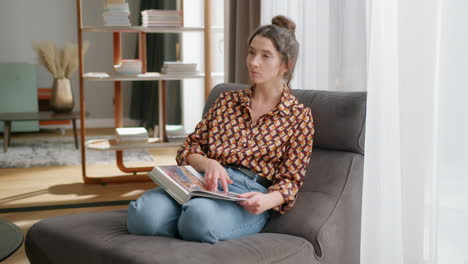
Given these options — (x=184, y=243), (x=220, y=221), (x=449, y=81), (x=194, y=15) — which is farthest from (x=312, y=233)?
(x=194, y=15)

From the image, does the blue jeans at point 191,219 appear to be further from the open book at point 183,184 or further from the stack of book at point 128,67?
the stack of book at point 128,67

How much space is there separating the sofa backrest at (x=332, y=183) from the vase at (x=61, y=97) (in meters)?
3.82

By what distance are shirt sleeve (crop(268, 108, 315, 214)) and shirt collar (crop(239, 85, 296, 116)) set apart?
0.20 ft

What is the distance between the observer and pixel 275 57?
6.61ft

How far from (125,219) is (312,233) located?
24.5 inches

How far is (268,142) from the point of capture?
1.97 meters

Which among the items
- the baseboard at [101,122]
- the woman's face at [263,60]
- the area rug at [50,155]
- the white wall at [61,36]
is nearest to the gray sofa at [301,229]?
the woman's face at [263,60]

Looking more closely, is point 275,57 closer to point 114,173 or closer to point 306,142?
point 306,142

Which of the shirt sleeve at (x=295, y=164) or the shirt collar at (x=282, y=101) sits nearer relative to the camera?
the shirt sleeve at (x=295, y=164)

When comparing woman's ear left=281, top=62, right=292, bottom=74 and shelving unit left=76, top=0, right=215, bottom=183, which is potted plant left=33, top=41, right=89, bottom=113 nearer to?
shelving unit left=76, top=0, right=215, bottom=183

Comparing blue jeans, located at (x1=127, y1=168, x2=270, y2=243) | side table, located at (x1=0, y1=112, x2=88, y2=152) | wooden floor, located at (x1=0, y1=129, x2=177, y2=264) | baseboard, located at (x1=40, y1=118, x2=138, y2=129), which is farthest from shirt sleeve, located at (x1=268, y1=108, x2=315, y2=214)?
baseboard, located at (x1=40, y1=118, x2=138, y2=129)

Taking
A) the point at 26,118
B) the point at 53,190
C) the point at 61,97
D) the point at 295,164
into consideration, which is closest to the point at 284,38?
the point at 295,164

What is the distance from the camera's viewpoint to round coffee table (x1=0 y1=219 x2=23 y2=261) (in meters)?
1.60

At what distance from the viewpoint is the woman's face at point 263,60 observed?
6.58ft
